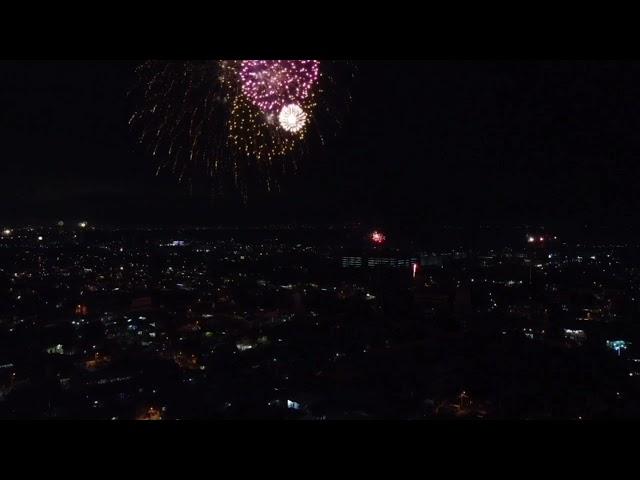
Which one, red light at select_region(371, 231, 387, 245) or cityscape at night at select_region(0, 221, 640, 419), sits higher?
red light at select_region(371, 231, 387, 245)

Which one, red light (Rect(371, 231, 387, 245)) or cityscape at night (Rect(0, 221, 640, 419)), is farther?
red light (Rect(371, 231, 387, 245))

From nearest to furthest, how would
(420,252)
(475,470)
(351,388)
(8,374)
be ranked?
(475,470) → (351,388) → (8,374) → (420,252)

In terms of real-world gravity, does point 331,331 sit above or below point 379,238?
below

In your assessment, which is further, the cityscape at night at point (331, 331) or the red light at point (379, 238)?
the red light at point (379, 238)

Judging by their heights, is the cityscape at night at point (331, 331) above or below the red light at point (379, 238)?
below

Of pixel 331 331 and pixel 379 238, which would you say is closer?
pixel 331 331

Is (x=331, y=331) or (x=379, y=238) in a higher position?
(x=379, y=238)

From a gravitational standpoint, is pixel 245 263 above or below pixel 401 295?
above

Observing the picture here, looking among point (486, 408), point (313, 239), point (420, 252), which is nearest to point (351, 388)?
point (486, 408)

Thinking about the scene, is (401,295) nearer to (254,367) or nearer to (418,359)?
(418,359)

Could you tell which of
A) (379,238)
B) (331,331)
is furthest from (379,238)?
(331,331)

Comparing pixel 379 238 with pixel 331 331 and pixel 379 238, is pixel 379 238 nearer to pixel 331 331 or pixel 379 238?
pixel 379 238
